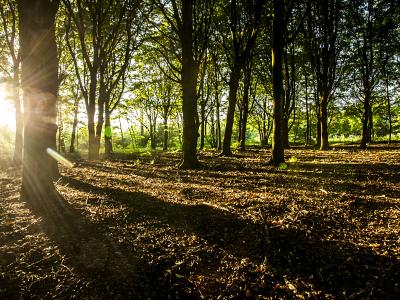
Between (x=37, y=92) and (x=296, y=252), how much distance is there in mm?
5788

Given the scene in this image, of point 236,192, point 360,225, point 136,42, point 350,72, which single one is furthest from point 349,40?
point 360,225

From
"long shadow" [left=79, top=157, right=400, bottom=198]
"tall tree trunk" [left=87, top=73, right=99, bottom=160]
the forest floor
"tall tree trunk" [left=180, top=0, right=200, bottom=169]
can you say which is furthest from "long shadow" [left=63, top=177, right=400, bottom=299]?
"tall tree trunk" [left=87, top=73, right=99, bottom=160]

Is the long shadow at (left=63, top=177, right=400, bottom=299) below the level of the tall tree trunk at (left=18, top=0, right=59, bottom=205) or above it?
below

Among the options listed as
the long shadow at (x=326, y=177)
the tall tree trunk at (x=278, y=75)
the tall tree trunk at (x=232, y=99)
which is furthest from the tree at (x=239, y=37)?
the long shadow at (x=326, y=177)

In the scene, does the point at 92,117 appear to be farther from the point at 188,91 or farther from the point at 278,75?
the point at 278,75

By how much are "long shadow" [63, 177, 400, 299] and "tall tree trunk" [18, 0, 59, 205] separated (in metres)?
2.15

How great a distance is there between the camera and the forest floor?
3182mm

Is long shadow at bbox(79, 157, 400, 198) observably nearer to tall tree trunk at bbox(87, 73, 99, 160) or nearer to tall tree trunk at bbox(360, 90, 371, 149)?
tall tree trunk at bbox(87, 73, 99, 160)

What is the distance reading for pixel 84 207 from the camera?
630cm

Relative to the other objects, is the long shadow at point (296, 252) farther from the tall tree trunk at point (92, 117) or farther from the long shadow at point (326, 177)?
the tall tree trunk at point (92, 117)

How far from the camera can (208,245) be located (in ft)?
13.8

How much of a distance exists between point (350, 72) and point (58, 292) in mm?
33339

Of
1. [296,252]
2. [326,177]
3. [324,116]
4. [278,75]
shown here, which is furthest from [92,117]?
[324,116]

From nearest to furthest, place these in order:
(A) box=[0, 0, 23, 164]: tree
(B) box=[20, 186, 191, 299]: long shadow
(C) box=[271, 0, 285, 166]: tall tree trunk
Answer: (B) box=[20, 186, 191, 299]: long shadow, (C) box=[271, 0, 285, 166]: tall tree trunk, (A) box=[0, 0, 23, 164]: tree
